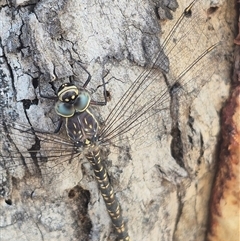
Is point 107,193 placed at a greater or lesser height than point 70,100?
lesser

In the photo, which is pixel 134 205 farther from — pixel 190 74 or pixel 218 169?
pixel 190 74

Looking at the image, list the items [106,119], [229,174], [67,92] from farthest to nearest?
[229,174] < [106,119] < [67,92]

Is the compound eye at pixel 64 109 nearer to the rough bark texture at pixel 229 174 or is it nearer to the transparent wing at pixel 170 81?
the transparent wing at pixel 170 81

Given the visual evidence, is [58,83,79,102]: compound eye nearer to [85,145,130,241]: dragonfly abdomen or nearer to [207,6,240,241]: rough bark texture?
[85,145,130,241]: dragonfly abdomen

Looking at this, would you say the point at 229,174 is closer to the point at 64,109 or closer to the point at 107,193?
the point at 107,193

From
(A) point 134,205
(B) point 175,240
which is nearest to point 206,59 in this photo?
(A) point 134,205

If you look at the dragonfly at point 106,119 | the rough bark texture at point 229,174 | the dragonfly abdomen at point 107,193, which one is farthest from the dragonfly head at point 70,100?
the rough bark texture at point 229,174

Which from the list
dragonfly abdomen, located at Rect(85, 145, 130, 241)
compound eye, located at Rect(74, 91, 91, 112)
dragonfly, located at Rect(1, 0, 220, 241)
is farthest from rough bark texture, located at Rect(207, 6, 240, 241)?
compound eye, located at Rect(74, 91, 91, 112)

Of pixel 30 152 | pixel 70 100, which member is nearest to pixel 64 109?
pixel 70 100
